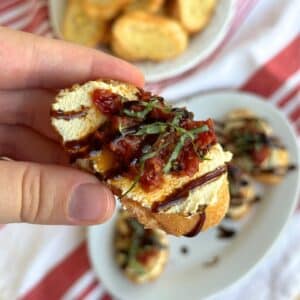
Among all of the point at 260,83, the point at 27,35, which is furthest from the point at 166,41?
the point at 27,35

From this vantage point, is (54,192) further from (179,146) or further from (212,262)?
(212,262)

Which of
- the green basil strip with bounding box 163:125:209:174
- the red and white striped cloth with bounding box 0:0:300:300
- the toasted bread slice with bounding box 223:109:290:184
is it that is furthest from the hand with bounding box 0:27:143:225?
the toasted bread slice with bounding box 223:109:290:184

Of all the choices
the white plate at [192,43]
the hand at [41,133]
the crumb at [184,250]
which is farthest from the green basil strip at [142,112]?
the crumb at [184,250]

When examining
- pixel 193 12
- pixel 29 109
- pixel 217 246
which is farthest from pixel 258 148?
pixel 29 109

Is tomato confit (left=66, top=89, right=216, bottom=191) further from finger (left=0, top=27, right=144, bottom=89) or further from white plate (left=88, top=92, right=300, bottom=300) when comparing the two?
white plate (left=88, top=92, right=300, bottom=300)

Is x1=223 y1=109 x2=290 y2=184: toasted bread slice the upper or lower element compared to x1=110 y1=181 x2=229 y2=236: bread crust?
lower

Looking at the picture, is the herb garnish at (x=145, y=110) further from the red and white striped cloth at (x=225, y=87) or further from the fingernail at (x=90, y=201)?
the red and white striped cloth at (x=225, y=87)
